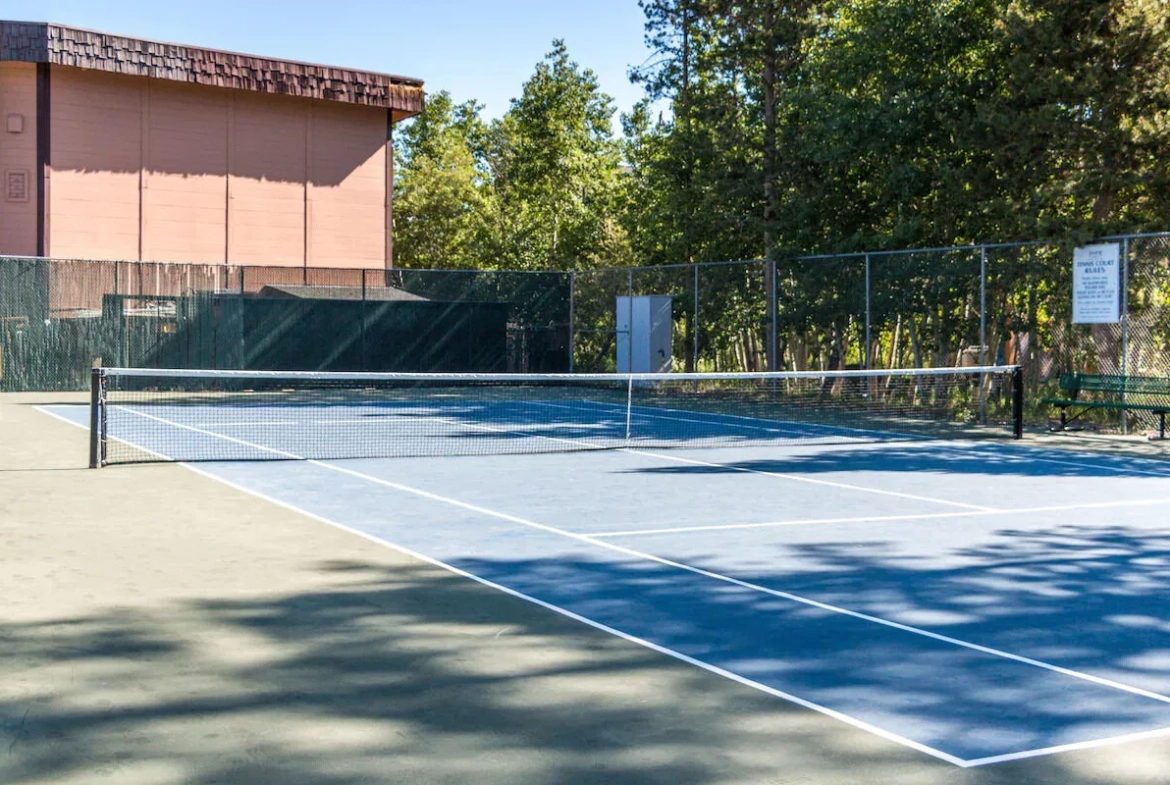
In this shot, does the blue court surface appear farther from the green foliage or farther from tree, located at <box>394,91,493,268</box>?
tree, located at <box>394,91,493,268</box>

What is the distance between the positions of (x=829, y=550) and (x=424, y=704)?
4.39 meters

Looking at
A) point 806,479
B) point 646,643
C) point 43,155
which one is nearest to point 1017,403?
point 806,479

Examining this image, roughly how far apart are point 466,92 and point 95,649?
6591 centimetres

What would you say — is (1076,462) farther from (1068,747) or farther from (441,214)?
(441,214)

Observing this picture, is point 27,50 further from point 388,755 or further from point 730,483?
point 388,755

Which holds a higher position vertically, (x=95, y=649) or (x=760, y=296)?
(x=760, y=296)

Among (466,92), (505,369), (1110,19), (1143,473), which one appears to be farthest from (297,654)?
(466,92)

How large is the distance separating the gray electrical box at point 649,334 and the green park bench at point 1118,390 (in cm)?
1108

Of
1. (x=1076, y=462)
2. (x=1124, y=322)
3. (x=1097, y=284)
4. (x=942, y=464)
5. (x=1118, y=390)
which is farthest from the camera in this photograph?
(x=1097, y=284)

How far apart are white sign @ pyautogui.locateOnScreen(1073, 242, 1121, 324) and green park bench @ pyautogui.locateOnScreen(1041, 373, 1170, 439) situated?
83 cm

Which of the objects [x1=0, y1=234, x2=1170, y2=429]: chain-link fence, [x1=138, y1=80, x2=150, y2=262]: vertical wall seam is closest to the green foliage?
[x1=0, y1=234, x2=1170, y2=429]: chain-link fence

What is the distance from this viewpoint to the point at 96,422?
13.6m

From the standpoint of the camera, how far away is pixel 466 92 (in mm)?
69875

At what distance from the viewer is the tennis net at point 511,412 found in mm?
16250
